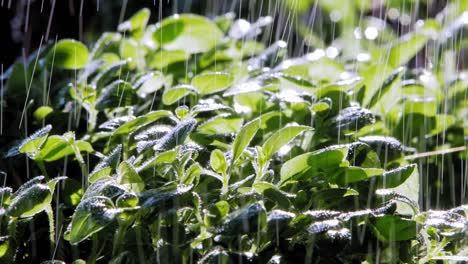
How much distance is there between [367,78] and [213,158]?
1.93ft

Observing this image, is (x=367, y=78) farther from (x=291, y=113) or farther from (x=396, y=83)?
(x=291, y=113)

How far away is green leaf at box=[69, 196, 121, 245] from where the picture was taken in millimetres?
940

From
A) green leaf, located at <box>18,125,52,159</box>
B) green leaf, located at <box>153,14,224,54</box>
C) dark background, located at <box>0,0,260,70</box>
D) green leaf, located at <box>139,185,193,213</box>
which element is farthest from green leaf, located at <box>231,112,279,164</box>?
dark background, located at <box>0,0,260,70</box>

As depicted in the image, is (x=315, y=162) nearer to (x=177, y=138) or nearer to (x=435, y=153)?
(x=177, y=138)

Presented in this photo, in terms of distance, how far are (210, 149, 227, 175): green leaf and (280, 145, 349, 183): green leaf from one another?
0.31ft

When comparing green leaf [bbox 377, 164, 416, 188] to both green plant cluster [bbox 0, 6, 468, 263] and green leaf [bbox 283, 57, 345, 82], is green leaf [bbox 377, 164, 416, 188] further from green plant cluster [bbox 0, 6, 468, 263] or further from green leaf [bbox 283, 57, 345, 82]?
green leaf [bbox 283, 57, 345, 82]

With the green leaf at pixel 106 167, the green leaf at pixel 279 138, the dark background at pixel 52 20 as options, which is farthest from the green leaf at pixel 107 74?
the dark background at pixel 52 20

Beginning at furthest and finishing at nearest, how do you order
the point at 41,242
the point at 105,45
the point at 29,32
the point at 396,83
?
1. the point at 29,32
2. the point at 105,45
3. the point at 396,83
4. the point at 41,242

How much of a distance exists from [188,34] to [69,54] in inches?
13.4

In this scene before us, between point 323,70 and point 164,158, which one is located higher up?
point 323,70

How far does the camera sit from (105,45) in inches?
69.5

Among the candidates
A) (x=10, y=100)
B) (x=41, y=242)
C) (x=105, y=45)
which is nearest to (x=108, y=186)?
(x=41, y=242)

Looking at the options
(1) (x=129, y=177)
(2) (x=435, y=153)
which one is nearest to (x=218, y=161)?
(1) (x=129, y=177)

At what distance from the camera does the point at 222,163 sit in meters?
1.05
